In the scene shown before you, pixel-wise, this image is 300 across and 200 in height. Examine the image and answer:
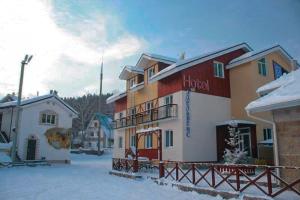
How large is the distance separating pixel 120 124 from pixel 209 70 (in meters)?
11.8

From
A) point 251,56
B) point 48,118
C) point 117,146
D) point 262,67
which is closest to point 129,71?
point 117,146

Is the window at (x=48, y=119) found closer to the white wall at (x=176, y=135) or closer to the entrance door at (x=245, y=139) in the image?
the white wall at (x=176, y=135)

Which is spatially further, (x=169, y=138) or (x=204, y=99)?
(x=169, y=138)

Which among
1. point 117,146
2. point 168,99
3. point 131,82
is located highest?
point 131,82

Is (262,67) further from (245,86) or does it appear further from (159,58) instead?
(159,58)

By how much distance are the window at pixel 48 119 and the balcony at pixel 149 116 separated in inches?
255

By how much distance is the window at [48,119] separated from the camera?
28856mm

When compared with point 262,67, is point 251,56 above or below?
above

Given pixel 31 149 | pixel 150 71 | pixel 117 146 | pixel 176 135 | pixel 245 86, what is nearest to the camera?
pixel 176 135

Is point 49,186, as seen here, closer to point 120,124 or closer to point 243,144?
point 243,144

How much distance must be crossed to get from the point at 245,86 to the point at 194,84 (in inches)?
170

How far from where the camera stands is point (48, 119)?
95.9 feet

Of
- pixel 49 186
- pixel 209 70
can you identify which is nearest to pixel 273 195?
pixel 49 186

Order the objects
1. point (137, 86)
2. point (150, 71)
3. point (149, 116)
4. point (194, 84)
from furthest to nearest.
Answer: point (137, 86), point (150, 71), point (149, 116), point (194, 84)
